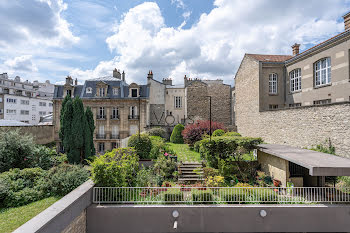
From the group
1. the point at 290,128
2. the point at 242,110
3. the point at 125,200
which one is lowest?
the point at 125,200

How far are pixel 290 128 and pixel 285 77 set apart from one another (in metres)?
7.09

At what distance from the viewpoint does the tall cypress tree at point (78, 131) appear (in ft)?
49.9

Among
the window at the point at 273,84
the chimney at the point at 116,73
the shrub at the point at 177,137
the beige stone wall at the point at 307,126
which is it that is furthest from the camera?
the chimney at the point at 116,73

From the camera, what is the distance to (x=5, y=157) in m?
12.1

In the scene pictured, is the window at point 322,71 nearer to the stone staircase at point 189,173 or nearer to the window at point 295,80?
the window at point 295,80

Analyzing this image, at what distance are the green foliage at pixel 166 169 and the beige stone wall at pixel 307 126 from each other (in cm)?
913

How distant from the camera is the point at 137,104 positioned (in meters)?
25.6

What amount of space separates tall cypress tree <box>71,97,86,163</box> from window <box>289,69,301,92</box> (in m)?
19.8

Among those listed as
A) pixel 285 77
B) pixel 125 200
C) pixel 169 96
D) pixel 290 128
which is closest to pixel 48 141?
pixel 169 96

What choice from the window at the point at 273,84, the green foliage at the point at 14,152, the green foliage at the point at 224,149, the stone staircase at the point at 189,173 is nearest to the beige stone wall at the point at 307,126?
the window at the point at 273,84

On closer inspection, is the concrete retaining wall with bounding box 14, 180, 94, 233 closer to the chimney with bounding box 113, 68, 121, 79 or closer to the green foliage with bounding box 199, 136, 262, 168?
the green foliage with bounding box 199, 136, 262, 168

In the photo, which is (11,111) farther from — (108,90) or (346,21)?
(346,21)

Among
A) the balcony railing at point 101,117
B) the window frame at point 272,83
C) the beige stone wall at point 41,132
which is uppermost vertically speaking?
the window frame at point 272,83

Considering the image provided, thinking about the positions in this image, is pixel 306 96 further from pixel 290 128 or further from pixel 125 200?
pixel 125 200
